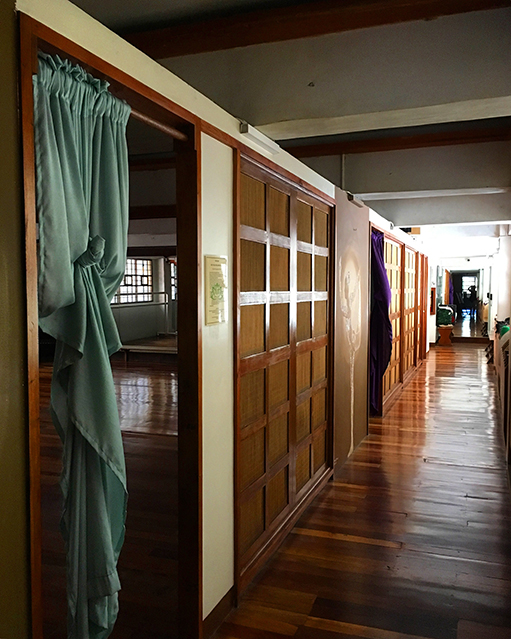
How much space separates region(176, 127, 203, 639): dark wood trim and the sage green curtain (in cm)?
49

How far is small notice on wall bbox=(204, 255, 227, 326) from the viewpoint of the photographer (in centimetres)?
→ 253

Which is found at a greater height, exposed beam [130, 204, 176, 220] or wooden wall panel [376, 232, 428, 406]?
exposed beam [130, 204, 176, 220]

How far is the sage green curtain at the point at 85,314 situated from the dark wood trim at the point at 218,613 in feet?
2.63

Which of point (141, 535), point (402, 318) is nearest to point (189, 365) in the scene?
point (141, 535)

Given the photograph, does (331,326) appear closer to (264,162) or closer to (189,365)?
(264,162)

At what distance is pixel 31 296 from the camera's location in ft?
4.84

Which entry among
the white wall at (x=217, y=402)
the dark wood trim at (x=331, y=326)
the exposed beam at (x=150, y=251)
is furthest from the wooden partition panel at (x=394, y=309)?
the exposed beam at (x=150, y=251)

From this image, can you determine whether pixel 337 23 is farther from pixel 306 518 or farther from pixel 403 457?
pixel 403 457

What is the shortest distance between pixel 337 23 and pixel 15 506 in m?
2.65

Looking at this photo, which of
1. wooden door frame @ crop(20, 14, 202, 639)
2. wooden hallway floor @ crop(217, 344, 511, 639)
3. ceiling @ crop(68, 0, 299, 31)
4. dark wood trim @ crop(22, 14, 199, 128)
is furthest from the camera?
ceiling @ crop(68, 0, 299, 31)

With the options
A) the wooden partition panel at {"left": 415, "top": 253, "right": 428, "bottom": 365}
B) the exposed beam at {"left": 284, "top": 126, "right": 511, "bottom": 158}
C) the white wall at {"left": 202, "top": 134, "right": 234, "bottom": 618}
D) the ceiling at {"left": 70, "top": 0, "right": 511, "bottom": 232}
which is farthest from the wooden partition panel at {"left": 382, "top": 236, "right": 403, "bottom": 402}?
the white wall at {"left": 202, "top": 134, "right": 234, "bottom": 618}

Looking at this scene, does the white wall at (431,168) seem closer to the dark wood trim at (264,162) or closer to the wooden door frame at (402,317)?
the wooden door frame at (402,317)

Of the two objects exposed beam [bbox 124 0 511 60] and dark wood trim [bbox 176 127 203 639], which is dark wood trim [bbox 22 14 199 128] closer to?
dark wood trim [bbox 176 127 203 639]

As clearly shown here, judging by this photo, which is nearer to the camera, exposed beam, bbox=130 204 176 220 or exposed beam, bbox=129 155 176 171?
exposed beam, bbox=129 155 176 171
